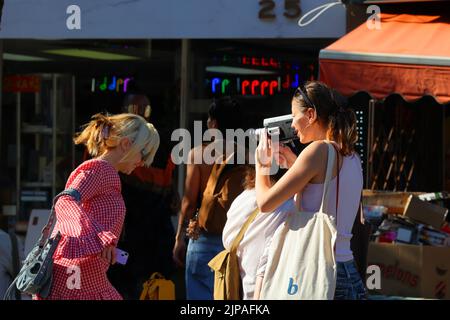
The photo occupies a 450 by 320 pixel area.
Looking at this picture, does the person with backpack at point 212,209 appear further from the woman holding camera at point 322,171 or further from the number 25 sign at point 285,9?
the number 25 sign at point 285,9

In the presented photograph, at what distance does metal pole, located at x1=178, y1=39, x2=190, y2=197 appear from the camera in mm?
9859

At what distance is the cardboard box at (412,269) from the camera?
7.29 meters

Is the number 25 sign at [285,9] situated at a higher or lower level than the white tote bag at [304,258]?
higher

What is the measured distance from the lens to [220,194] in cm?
646

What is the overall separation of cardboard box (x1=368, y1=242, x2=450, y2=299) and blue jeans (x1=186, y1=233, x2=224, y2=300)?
1511mm

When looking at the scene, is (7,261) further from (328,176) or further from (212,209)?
(328,176)

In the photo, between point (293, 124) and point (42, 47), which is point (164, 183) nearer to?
point (293, 124)

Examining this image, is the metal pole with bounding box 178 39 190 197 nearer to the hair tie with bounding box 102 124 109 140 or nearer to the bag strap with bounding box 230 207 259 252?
the bag strap with bounding box 230 207 259 252

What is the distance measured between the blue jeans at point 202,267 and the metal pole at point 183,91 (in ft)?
11.1

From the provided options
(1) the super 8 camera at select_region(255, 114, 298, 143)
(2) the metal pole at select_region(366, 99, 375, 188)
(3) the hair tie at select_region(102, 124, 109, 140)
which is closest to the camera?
(1) the super 8 camera at select_region(255, 114, 298, 143)

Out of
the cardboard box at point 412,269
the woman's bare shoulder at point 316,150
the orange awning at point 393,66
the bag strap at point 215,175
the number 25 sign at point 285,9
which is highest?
the number 25 sign at point 285,9

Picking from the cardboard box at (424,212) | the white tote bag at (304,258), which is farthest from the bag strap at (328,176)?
the cardboard box at (424,212)

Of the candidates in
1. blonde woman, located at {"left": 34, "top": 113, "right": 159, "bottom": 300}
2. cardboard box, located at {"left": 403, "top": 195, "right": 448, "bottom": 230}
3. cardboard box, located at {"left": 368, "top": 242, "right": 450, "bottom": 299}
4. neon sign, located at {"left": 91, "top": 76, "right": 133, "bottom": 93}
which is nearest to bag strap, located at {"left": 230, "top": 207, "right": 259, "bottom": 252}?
blonde woman, located at {"left": 34, "top": 113, "right": 159, "bottom": 300}
